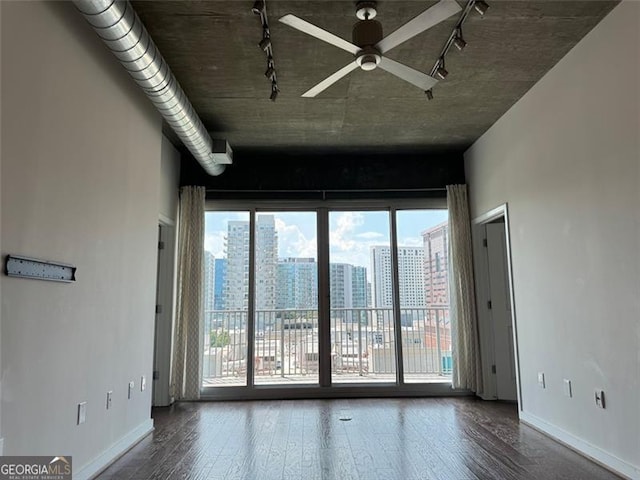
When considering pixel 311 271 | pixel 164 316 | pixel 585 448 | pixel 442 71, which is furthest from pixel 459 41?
pixel 164 316

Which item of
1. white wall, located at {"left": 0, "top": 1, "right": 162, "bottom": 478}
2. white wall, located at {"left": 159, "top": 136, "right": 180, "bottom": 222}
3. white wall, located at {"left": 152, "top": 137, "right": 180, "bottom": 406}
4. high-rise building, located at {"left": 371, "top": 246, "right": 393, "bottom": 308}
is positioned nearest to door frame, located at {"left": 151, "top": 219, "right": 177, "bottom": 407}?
white wall, located at {"left": 152, "top": 137, "right": 180, "bottom": 406}

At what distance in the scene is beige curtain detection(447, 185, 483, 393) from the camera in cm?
495

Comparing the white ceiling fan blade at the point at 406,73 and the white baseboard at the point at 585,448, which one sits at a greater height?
the white ceiling fan blade at the point at 406,73

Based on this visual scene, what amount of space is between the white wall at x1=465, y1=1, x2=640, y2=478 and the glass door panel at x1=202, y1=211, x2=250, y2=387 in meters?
3.16

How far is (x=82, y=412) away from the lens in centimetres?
260

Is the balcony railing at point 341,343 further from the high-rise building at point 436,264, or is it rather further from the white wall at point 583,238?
the white wall at point 583,238

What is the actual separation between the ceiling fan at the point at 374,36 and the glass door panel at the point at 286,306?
9.45 feet

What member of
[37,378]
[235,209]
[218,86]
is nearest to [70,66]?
[218,86]

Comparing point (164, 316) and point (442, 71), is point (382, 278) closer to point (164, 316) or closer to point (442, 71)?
point (164, 316)

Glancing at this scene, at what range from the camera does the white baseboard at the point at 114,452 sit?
8.57ft

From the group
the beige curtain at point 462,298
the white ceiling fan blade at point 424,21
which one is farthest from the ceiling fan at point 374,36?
the beige curtain at point 462,298

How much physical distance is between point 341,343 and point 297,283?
0.95 meters

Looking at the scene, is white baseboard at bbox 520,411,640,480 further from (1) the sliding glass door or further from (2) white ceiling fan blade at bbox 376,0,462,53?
(2) white ceiling fan blade at bbox 376,0,462,53

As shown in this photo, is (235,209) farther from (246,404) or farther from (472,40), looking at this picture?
(472,40)
